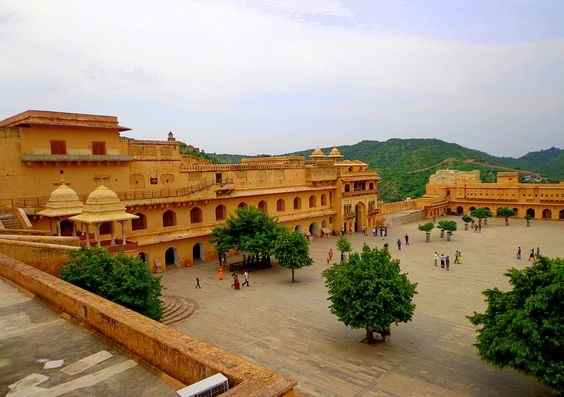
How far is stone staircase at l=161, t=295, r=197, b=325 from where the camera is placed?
17.9 metres

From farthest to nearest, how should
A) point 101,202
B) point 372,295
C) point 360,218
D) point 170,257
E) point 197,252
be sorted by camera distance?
point 360,218 → point 197,252 → point 170,257 → point 101,202 → point 372,295

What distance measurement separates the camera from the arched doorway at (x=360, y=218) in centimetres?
4269

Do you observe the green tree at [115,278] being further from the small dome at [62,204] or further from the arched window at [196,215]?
the arched window at [196,215]

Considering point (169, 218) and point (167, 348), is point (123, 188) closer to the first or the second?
point (169, 218)

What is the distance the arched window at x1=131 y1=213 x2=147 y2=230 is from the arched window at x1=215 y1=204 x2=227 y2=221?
5.75 meters

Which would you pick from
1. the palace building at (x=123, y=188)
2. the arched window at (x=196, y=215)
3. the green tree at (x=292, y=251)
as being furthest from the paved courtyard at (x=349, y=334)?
the arched window at (x=196, y=215)

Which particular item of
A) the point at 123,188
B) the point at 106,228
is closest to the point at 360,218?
the point at 123,188

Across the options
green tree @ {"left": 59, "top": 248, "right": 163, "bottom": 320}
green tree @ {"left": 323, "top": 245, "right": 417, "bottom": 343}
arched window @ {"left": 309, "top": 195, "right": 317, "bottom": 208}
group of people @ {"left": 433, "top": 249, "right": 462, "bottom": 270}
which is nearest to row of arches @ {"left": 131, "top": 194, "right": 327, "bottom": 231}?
arched window @ {"left": 309, "top": 195, "right": 317, "bottom": 208}

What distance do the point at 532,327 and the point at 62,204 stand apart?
68.6 ft

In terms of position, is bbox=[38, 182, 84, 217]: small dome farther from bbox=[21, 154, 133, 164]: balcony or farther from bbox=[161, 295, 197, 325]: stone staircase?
bbox=[161, 295, 197, 325]: stone staircase

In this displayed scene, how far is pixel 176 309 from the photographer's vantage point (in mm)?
18969

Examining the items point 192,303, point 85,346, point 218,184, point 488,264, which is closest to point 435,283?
point 488,264

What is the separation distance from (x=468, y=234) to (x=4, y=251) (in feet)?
121

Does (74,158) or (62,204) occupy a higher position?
(74,158)
